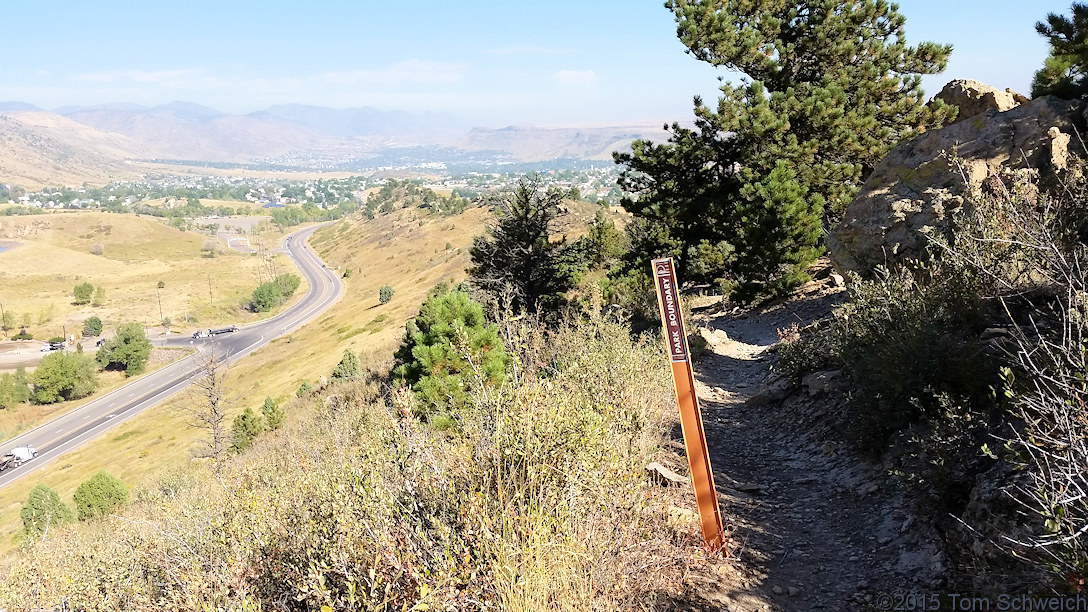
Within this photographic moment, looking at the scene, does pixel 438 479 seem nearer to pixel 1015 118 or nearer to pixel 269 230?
pixel 1015 118

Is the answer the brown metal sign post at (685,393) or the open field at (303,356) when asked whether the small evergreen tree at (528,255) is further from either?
the brown metal sign post at (685,393)

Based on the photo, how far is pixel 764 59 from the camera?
18047 mm

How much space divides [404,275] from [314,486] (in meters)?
86.2

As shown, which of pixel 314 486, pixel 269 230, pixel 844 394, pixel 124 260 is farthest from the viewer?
pixel 269 230

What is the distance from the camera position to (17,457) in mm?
49094

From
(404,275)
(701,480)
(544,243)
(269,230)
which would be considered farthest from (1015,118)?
(269,230)

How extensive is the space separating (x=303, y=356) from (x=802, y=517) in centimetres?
5785

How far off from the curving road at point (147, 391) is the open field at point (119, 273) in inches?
365

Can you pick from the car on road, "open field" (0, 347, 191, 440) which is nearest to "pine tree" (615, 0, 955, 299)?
the car on road

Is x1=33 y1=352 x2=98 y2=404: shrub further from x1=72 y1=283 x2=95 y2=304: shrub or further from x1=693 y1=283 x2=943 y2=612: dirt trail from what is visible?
x1=693 y1=283 x2=943 y2=612: dirt trail

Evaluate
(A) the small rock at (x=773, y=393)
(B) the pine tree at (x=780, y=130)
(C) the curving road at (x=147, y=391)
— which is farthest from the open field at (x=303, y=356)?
(A) the small rock at (x=773, y=393)

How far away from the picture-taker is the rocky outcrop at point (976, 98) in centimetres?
1372

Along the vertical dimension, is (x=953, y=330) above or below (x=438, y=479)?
above

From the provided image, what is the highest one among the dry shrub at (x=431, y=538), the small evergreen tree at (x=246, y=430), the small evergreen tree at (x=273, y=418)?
the dry shrub at (x=431, y=538)
